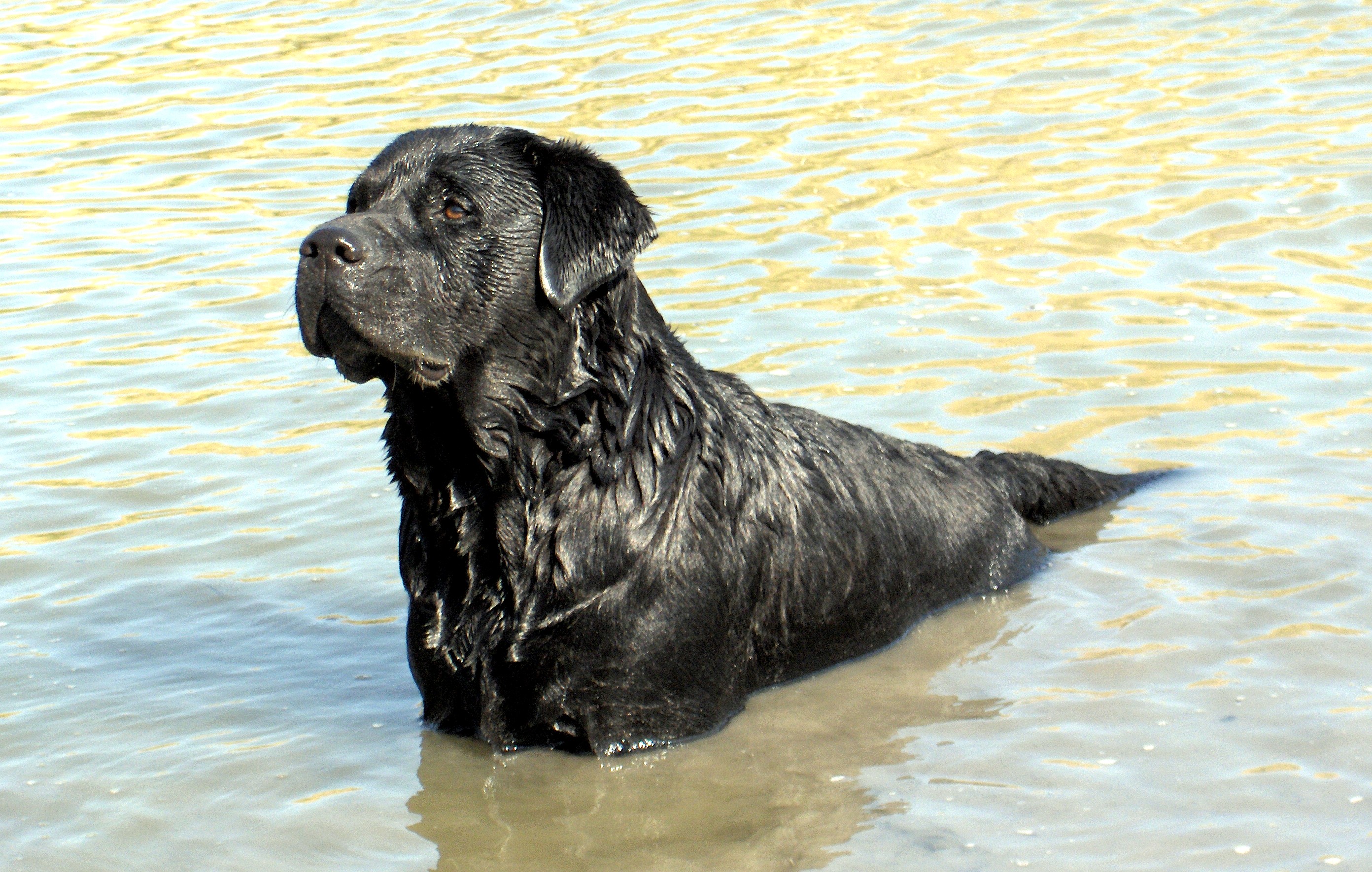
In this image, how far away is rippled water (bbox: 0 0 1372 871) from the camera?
5.00 meters

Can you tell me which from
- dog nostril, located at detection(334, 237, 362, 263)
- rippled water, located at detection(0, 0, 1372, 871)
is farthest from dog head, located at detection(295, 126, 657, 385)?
rippled water, located at detection(0, 0, 1372, 871)

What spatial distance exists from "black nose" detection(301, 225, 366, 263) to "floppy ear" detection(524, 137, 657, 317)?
556 millimetres

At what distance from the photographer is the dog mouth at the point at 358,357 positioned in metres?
4.90

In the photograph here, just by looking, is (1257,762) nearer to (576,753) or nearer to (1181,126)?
(576,753)

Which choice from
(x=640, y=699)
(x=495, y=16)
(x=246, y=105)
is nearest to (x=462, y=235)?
(x=640, y=699)

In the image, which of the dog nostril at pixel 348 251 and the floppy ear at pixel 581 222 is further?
the floppy ear at pixel 581 222

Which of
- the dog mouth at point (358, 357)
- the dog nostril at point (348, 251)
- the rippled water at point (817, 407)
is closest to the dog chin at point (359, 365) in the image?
the dog mouth at point (358, 357)

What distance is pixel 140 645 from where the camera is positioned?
634cm

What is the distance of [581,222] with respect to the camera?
5.02 m

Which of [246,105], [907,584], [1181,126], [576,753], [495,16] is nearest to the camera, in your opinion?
[576,753]

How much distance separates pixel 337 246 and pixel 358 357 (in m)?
0.38

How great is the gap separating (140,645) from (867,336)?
4.31m

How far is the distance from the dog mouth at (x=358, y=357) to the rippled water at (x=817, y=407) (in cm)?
129

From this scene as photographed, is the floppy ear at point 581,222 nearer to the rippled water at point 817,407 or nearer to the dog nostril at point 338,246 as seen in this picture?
the dog nostril at point 338,246
